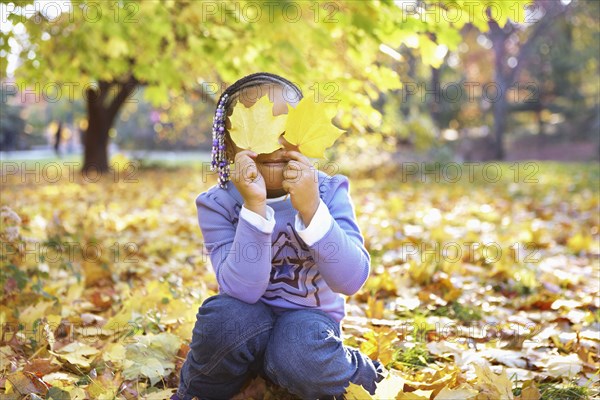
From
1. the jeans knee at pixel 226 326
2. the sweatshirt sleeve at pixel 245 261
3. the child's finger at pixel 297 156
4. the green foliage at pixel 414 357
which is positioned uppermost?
the child's finger at pixel 297 156

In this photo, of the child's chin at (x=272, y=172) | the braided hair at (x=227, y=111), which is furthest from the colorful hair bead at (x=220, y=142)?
the child's chin at (x=272, y=172)

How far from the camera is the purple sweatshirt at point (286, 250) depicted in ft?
5.25

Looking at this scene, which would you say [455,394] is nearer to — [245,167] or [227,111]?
[245,167]

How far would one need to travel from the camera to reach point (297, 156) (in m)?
1.60

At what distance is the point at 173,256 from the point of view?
143 inches

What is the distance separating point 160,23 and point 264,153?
247cm

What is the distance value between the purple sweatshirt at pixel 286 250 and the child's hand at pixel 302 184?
0.10ft

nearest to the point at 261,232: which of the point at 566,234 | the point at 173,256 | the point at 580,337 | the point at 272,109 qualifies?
the point at 272,109

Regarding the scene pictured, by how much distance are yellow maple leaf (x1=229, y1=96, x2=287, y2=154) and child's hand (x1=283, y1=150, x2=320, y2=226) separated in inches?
3.0

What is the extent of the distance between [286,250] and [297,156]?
33cm

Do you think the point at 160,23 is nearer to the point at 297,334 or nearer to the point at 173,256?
the point at 173,256

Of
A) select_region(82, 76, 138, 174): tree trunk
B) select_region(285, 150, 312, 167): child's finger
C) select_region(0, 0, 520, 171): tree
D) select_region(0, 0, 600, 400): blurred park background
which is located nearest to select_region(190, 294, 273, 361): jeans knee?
select_region(0, 0, 600, 400): blurred park background

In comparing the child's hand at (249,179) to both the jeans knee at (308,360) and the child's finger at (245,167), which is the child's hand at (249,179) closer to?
the child's finger at (245,167)

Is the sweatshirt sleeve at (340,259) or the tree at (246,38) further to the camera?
the tree at (246,38)
